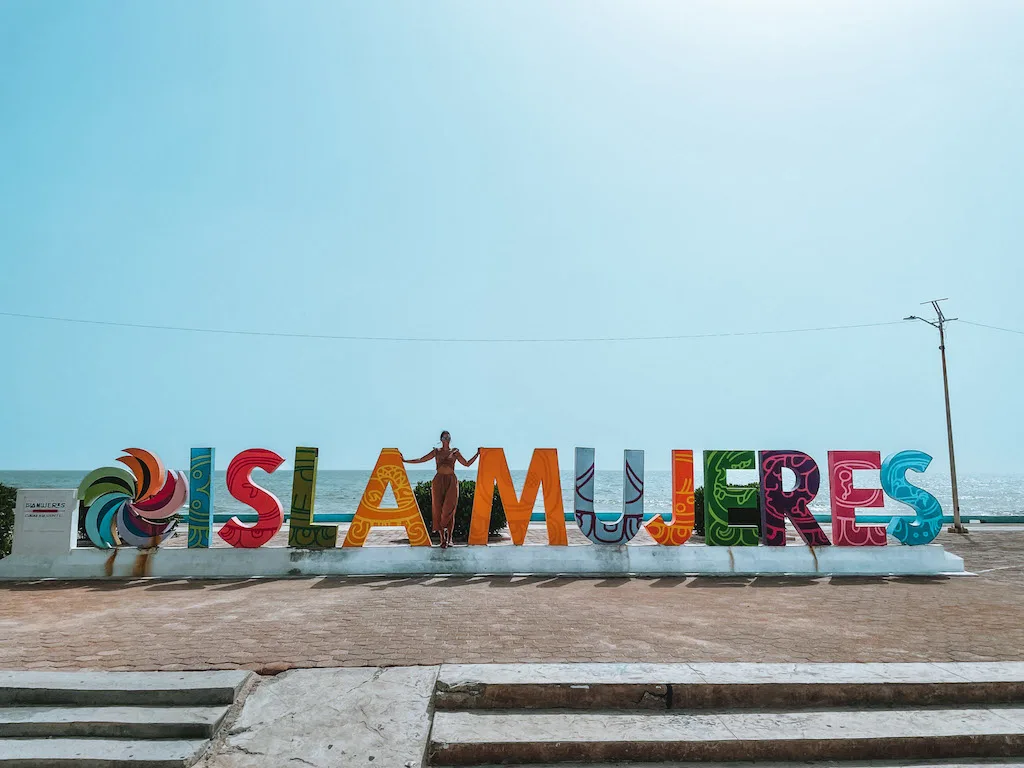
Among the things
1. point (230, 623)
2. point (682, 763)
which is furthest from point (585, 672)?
point (230, 623)

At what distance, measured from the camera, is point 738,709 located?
497 centimetres

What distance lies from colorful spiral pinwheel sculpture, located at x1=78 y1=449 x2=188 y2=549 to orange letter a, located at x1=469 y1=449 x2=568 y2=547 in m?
5.21

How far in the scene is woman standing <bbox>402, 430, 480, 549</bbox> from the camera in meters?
11.3

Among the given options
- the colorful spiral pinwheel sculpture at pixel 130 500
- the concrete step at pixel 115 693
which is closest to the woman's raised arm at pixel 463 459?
the colorful spiral pinwheel sculpture at pixel 130 500

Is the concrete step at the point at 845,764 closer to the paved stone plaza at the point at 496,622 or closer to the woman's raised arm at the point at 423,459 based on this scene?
the paved stone plaza at the point at 496,622

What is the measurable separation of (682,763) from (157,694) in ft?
13.1

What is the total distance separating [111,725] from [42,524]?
798cm

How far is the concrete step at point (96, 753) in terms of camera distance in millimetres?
4277

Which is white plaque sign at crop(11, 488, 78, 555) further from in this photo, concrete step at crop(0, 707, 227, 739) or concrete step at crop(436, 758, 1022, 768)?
concrete step at crop(436, 758, 1022, 768)

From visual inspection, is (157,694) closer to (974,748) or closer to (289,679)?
(289,679)

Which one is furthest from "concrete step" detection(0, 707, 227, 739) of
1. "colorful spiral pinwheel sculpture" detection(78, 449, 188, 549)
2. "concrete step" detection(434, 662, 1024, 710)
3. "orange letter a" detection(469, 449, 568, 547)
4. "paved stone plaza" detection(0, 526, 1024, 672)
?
"orange letter a" detection(469, 449, 568, 547)

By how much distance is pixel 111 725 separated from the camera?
4.65 m

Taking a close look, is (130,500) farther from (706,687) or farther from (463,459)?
(706,687)

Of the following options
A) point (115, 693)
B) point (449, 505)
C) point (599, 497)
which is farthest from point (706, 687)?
point (599, 497)
